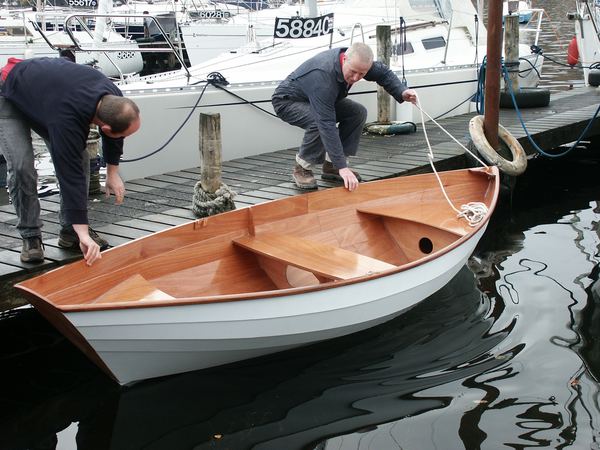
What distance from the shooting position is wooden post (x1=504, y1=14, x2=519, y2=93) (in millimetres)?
12289

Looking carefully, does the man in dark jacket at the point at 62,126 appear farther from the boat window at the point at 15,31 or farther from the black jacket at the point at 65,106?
the boat window at the point at 15,31

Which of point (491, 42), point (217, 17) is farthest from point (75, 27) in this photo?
point (491, 42)

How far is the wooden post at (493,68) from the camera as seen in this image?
8914 mm

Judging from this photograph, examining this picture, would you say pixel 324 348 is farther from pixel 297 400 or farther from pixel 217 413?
pixel 217 413

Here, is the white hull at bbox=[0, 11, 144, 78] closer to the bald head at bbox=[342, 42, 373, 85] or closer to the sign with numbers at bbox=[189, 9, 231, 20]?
the sign with numbers at bbox=[189, 9, 231, 20]

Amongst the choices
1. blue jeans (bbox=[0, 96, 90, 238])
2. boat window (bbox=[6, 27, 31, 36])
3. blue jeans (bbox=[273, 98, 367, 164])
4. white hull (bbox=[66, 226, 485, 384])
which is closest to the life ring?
blue jeans (bbox=[273, 98, 367, 164])

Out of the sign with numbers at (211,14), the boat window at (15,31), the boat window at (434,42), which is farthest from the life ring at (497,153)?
the boat window at (15,31)

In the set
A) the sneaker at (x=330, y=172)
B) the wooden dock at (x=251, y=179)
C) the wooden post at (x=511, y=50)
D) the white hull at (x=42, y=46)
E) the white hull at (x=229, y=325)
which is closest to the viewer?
the white hull at (x=229, y=325)

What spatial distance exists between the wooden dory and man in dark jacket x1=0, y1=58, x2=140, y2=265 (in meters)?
0.47

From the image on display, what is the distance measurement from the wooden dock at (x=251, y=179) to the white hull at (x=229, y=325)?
1.01 m

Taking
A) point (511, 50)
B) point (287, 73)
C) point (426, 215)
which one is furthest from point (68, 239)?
point (511, 50)

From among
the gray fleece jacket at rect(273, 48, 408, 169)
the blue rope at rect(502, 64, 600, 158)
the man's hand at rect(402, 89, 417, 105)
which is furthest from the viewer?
the blue rope at rect(502, 64, 600, 158)

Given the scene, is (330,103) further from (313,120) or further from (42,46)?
(42,46)

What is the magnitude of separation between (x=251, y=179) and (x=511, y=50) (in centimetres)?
610
